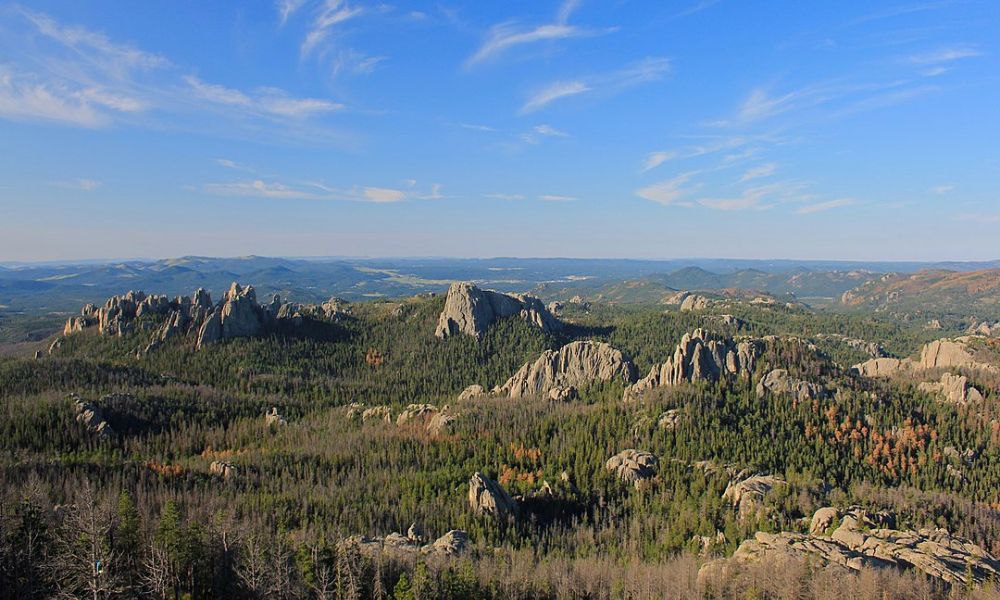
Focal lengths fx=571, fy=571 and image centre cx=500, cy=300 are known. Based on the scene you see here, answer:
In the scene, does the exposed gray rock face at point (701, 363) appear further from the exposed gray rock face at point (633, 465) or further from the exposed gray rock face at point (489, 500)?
the exposed gray rock face at point (489, 500)

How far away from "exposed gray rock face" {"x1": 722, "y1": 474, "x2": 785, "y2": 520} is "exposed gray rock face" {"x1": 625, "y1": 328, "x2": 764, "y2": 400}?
43.7 meters

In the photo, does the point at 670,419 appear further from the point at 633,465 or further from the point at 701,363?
the point at 701,363

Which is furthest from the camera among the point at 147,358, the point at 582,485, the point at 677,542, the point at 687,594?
the point at 147,358

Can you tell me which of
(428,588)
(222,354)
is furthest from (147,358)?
(428,588)

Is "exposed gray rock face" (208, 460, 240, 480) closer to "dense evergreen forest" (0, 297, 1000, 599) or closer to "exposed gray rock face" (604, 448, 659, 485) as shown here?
"dense evergreen forest" (0, 297, 1000, 599)

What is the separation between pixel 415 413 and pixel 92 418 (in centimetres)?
7205

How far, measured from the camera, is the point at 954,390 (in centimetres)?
13538

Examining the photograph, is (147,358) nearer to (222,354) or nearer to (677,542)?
(222,354)

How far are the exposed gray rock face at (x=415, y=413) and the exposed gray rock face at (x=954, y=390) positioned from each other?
124055mm

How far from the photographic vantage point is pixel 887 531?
225 ft

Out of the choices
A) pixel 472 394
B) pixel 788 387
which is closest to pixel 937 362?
pixel 788 387

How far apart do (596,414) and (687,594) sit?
71304mm

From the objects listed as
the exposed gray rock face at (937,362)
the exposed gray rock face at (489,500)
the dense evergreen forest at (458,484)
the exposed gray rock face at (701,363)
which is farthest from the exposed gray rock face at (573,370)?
the exposed gray rock face at (937,362)

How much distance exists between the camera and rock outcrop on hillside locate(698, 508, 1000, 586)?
5859cm
